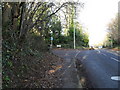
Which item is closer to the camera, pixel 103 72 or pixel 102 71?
pixel 103 72

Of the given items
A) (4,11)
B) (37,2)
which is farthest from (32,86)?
(37,2)

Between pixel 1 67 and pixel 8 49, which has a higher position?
pixel 8 49

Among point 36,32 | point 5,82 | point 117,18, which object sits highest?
point 117,18

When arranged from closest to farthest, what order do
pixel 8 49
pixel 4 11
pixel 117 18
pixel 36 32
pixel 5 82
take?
pixel 5 82 → pixel 8 49 → pixel 4 11 → pixel 36 32 → pixel 117 18

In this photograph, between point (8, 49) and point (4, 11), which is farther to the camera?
point (4, 11)

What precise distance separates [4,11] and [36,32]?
5.99m

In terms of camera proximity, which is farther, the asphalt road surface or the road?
the road

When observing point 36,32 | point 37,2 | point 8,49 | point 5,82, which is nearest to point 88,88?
point 5,82

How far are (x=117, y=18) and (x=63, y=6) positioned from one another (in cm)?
3094

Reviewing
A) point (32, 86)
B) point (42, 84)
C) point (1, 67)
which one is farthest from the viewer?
point (42, 84)

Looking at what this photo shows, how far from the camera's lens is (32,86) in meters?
6.28

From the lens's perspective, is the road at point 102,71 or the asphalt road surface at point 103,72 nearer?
the asphalt road surface at point 103,72

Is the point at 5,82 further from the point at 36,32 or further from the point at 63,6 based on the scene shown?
the point at 36,32

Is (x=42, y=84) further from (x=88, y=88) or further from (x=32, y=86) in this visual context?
(x=88, y=88)
